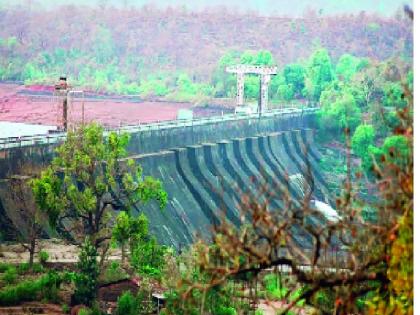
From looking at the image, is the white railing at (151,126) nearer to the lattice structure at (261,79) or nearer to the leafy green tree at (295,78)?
the lattice structure at (261,79)

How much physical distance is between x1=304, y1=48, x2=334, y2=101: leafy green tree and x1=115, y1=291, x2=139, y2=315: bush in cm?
1975

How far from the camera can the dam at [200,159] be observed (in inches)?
659

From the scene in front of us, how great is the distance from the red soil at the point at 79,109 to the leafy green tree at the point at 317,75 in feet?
10.6

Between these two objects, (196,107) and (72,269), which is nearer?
(72,269)

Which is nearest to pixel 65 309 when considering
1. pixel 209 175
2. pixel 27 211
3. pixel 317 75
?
pixel 27 211

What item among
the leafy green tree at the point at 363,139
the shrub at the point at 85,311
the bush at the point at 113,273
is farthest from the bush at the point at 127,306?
the leafy green tree at the point at 363,139

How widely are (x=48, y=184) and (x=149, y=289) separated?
1.98 meters

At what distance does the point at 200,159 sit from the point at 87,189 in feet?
25.0

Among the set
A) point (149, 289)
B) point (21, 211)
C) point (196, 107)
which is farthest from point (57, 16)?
point (149, 289)

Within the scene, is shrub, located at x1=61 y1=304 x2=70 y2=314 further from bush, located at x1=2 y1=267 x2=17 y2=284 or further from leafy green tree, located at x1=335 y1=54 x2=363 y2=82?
leafy green tree, located at x1=335 y1=54 x2=363 y2=82

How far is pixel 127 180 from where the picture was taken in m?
14.3

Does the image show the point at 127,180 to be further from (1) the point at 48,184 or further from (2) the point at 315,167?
(2) the point at 315,167

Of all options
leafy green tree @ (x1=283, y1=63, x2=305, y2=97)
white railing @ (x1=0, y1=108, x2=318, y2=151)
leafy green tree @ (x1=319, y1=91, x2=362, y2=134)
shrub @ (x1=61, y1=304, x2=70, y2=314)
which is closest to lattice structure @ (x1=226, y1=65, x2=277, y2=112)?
white railing @ (x1=0, y1=108, x2=318, y2=151)
